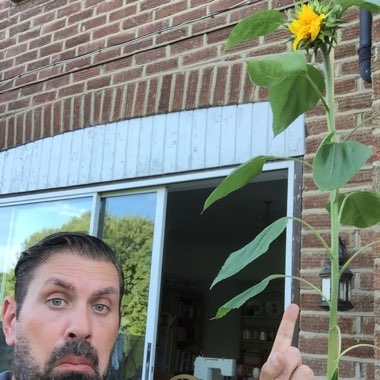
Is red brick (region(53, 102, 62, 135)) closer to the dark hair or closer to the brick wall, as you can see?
the brick wall

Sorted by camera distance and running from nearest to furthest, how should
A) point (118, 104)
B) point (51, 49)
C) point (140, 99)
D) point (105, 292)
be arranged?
point (105, 292), point (140, 99), point (118, 104), point (51, 49)

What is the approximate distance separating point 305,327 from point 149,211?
1284 millimetres

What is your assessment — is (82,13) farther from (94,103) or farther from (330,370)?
(330,370)

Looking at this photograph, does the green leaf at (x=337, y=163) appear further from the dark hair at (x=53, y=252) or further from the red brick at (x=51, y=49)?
the red brick at (x=51, y=49)

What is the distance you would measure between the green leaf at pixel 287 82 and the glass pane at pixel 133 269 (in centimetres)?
185

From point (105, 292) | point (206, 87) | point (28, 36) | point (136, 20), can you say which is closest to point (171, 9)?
point (136, 20)

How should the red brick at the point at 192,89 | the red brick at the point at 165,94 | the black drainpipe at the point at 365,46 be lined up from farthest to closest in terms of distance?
1. the red brick at the point at 165,94
2. the red brick at the point at 192,89
3. the black drainpipe at the point at 365,46

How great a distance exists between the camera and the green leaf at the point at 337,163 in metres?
1.43

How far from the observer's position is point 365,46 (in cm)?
269

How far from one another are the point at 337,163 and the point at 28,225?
10.5 ft

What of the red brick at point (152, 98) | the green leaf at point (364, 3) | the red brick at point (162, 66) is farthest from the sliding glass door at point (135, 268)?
the green leaf at point (364, 3)

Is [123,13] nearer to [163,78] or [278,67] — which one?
[163,78]

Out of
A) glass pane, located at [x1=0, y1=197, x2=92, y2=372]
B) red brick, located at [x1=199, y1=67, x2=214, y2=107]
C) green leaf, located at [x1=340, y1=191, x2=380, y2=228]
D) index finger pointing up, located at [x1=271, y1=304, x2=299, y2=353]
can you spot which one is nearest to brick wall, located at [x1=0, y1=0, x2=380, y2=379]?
red brick, located at [x1=199, y1=67, x2=214, y2=107]

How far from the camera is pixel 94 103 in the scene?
3816 mm
